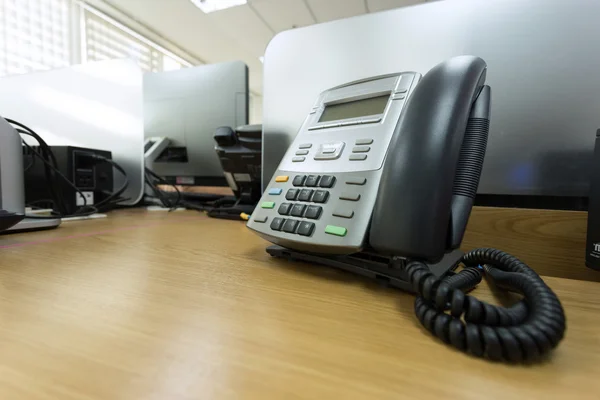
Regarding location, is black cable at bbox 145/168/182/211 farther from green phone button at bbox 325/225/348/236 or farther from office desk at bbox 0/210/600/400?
green phone button at bbox 325/225/348/236

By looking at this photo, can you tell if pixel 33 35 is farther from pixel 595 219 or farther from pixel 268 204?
pixel 595 219

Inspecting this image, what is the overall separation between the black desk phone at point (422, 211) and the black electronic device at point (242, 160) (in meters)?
0.34

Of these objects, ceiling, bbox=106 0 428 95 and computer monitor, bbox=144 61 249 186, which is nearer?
computer monitor, bbox=144 61 249 186

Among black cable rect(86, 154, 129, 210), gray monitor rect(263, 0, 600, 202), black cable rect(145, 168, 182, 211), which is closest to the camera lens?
gray monitor rect(263, 0, 600, 202)

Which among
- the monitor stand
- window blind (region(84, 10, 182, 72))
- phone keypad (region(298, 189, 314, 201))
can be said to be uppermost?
window blind (region(84, 10, 182, 72))

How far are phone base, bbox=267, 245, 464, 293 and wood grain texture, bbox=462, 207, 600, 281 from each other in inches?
4.7

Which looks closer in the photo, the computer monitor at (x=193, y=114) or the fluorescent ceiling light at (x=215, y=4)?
the computer monitor at (x=193, y=114)

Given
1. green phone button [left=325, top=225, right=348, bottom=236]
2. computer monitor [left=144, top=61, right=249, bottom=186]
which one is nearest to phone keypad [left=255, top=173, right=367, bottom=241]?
green phone button [left=325, top=225, right=348, bottom=236]

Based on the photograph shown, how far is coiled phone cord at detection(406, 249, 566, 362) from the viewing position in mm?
144

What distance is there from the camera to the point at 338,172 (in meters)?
0.30

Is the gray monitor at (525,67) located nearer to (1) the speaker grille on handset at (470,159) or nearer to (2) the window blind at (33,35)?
(1) the speaker grille on handset at (470,159)

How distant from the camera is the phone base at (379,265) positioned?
0.25 meters

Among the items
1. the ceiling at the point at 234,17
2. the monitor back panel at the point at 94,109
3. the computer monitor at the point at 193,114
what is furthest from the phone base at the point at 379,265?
the ceiling at the point at 234,17

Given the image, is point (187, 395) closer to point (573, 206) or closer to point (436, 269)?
point (436, 269)
